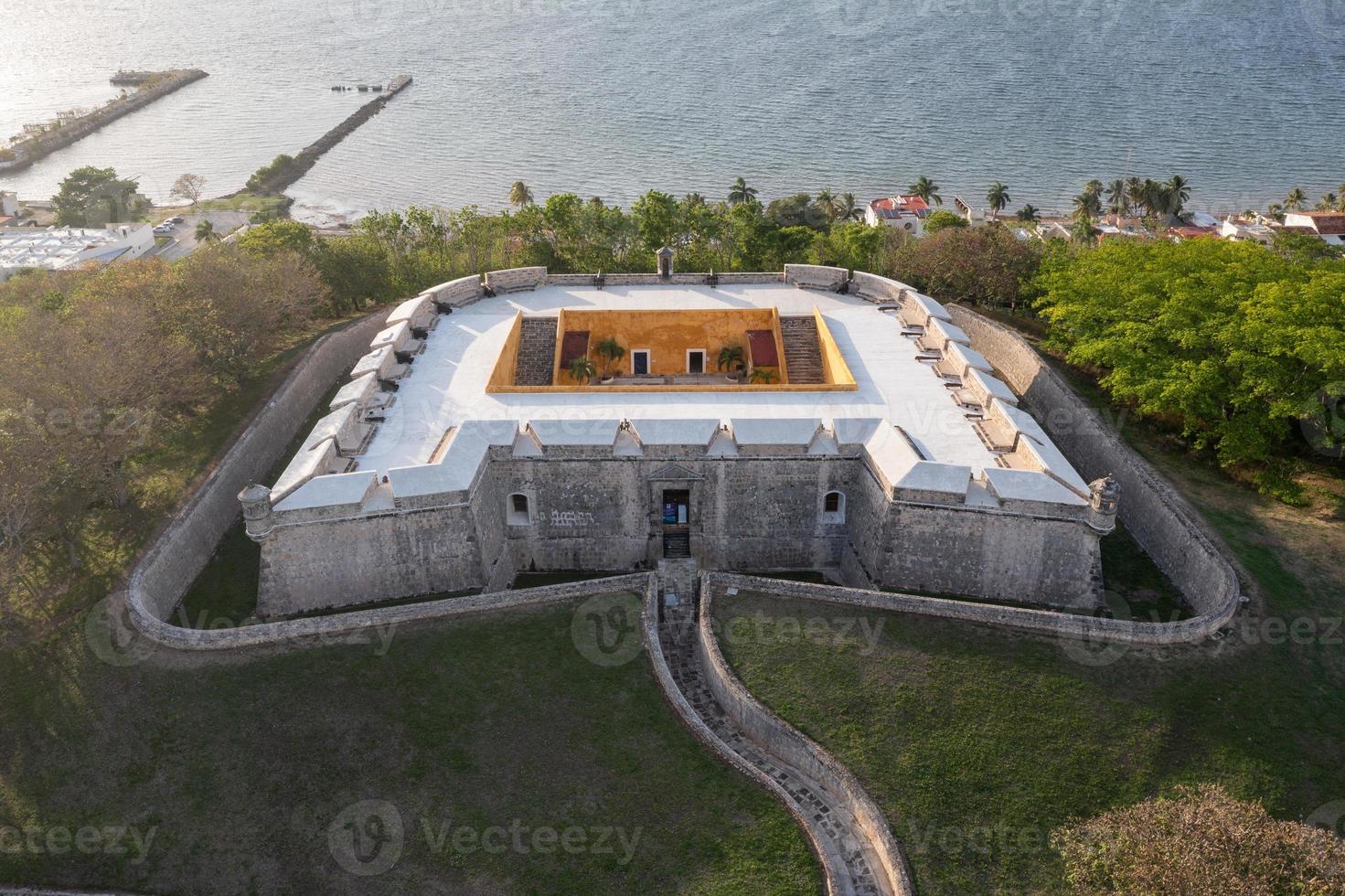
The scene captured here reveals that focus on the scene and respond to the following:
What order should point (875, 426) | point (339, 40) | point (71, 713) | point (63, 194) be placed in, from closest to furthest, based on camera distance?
1. point (71, 713)
2. point (875, 426)
3. point (63, 194)
4. point (339, 40)

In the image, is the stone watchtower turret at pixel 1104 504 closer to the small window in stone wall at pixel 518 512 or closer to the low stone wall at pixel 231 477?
the small window in stone wall at pixel 518 512

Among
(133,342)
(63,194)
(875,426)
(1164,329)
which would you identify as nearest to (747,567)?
(875,426)

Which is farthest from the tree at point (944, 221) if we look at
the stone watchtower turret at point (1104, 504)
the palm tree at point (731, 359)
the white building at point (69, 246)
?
the white building at point (69, 246)

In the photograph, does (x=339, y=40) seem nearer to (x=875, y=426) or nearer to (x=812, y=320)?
(x=812, y=320)

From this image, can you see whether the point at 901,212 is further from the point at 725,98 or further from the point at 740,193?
the point at 725,98

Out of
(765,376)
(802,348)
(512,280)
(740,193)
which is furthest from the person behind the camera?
(740,193)

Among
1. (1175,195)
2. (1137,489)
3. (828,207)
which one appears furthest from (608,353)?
(1175,195)

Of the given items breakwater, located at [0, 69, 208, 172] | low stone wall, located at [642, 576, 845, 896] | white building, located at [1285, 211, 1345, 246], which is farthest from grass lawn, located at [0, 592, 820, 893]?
breakwater, located at [0, 69, 208, 172]
